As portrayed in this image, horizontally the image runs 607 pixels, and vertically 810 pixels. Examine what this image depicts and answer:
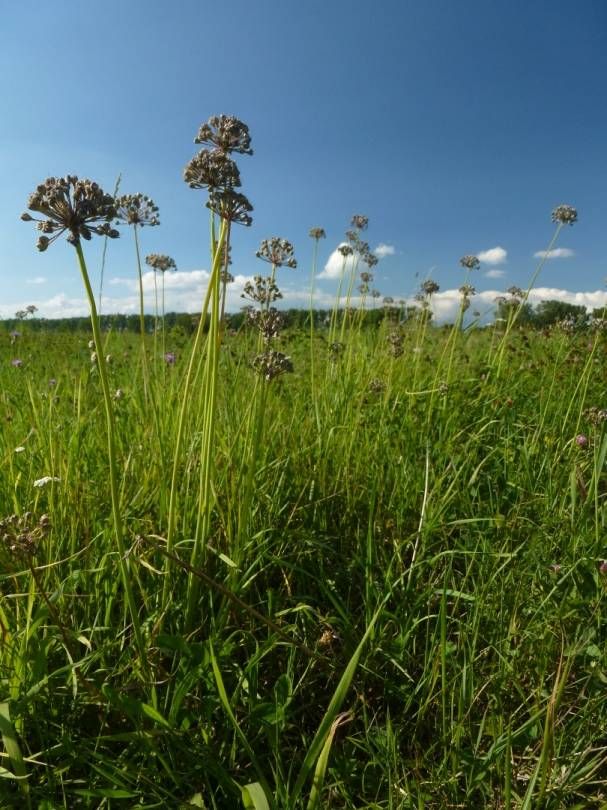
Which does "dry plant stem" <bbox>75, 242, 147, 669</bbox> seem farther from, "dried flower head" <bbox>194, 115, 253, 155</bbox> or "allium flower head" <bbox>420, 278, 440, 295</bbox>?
"allium flower head" <bbox>420, 278, 440, 295</bbox>

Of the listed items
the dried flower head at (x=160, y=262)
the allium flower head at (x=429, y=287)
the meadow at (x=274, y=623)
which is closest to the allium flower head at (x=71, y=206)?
the meadow at (x=274, y=623)

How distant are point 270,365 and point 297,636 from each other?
826 mm

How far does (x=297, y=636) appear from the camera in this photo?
4.92 feet

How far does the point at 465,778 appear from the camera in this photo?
1.19 meters

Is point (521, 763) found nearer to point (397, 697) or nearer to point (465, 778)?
point (465, 778)

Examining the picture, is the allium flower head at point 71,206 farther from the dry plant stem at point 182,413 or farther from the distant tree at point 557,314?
the distant tree at point 557,314

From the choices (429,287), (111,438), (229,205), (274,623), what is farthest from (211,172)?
(429,287)

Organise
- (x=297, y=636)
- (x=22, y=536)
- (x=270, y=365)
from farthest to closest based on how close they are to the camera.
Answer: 1. (x=270, y=365)
2. (x=297, y=636)
3. (x=22, y=536)

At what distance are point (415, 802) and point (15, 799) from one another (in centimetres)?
85

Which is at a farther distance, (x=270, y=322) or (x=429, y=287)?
(x=429, y=287)

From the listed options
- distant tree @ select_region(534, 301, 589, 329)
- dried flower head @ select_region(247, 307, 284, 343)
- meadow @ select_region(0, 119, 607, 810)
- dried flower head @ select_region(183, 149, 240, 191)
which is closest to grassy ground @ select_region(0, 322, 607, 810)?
meadow @ select_region(0, 119, 607, 810)

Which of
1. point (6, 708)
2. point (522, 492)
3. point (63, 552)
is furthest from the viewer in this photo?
point (522, 492)

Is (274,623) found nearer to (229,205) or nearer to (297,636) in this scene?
(297,636)

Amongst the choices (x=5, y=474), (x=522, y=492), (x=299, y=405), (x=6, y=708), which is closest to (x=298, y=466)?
(x=299, y=405)
